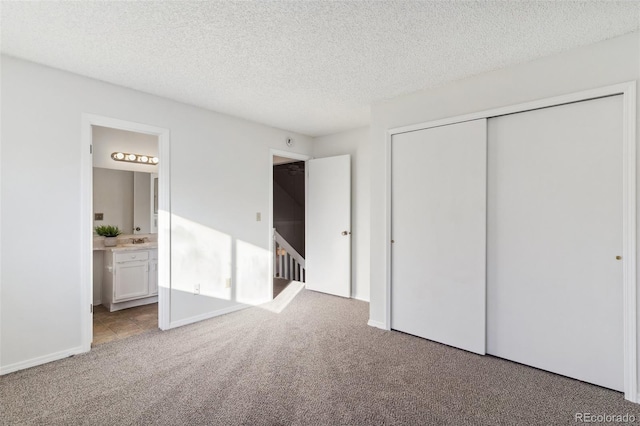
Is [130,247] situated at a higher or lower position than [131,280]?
higher

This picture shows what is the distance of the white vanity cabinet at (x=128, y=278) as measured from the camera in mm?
3865

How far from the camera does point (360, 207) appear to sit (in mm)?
4488

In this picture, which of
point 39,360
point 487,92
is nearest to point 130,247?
point 39,360

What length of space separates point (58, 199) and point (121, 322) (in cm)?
160

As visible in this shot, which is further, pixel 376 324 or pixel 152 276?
pixel 152 276

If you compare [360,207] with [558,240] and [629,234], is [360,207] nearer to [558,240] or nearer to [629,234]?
[558,240]

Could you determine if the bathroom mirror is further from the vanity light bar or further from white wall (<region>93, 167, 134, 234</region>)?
the vanity light bar

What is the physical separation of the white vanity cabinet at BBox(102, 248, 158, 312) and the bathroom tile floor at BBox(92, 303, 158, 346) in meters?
0.11

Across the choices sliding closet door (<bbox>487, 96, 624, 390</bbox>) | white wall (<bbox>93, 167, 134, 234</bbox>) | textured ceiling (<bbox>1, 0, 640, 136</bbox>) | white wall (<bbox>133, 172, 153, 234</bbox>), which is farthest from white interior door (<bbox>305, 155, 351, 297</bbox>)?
white wall (<bbox>93, 167, 134, 234</bbox>)

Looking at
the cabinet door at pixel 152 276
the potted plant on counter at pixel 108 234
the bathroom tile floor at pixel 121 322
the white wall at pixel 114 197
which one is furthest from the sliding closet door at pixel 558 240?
the white wall at pixel 114 197

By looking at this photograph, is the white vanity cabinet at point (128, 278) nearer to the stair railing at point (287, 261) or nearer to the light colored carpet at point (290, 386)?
the light colored carpet at point (290, 386)

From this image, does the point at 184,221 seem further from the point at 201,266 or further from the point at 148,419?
the point at 148,419

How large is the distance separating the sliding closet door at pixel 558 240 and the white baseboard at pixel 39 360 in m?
3.56

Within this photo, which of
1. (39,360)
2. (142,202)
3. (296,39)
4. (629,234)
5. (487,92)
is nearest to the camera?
(629,234)
